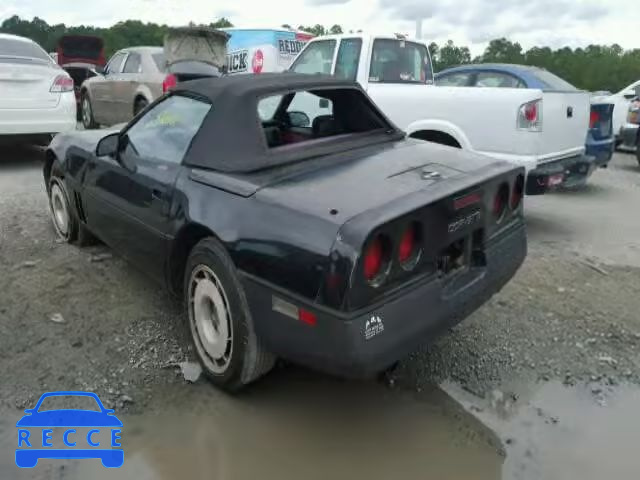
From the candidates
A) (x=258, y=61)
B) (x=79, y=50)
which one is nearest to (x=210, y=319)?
(x=258, y=61)

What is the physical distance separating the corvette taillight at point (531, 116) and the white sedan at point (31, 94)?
18.6 ft

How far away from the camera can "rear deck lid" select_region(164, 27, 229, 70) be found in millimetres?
10500

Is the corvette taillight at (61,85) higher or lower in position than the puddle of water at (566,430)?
higher

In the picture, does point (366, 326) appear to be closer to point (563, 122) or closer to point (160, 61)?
point (563, 122)

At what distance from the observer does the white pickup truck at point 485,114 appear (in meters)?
5.36

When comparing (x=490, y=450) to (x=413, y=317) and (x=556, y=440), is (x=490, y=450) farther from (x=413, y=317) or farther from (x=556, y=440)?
(x=413, y=317)

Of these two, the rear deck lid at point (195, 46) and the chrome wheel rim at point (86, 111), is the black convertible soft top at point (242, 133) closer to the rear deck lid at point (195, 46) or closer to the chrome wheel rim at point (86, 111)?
the rear deck lid at point (195, 46)

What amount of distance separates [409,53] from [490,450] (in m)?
5.53

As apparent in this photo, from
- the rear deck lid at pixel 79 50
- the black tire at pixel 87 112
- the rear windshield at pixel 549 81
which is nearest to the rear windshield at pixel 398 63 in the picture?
the rear windshield at pixel 549 81

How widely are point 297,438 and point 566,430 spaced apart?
128 centimetres

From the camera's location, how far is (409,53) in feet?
23.4

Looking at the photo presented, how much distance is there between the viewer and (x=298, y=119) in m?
4.18

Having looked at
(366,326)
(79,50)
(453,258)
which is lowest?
(366,326)

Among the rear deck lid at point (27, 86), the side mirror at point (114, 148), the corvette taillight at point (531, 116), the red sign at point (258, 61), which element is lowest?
the side mirror at point (114, 148)
